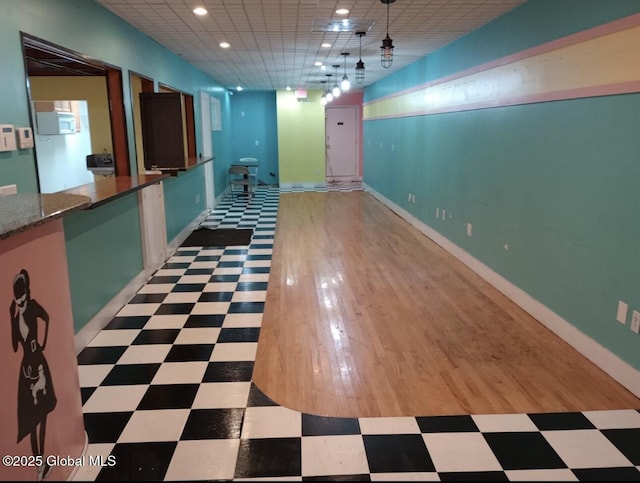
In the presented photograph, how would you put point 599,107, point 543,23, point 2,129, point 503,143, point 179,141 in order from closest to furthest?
point 2,129 → point 599,107 → point 543,23 → point 503,143 → point 179,141

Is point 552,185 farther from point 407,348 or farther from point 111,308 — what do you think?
point 111,308

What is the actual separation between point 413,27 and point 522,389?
3.92 m

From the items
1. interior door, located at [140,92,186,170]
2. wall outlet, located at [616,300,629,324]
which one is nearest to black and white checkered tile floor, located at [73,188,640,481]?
wall outlet, located at [616,300,629,324]

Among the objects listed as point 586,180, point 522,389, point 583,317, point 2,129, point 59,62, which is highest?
point 59,62

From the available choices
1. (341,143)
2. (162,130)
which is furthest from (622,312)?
(341,143)

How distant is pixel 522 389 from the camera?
3020 mm

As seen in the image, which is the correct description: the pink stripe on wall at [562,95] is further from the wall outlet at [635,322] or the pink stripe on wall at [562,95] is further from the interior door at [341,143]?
the interior door at [341,143]

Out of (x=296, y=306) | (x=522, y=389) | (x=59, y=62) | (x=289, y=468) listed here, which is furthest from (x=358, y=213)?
(x=289, y=468)

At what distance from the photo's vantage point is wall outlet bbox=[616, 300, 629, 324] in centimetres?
307

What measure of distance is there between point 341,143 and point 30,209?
554 inches

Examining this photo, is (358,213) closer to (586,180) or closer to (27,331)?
(586,180)

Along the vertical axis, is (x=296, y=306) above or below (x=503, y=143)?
below

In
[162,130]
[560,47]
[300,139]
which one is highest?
[560,47]

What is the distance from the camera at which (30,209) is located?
6.46ft
